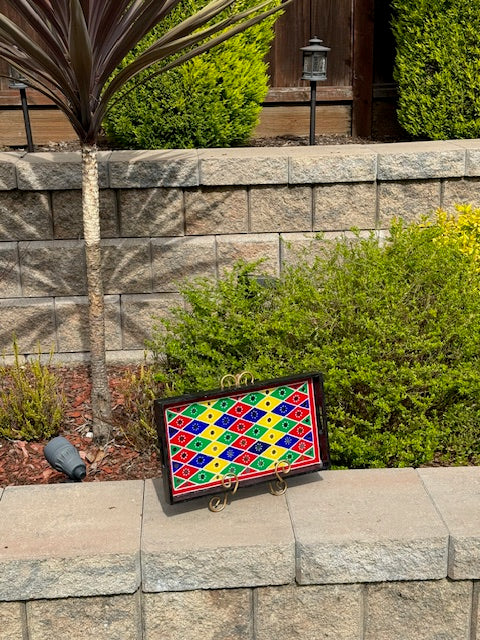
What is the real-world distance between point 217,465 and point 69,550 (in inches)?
27.4

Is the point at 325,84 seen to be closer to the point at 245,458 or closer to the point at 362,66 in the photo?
the point at 362,66

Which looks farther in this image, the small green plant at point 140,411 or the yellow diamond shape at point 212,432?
the small green plant at point 140,411

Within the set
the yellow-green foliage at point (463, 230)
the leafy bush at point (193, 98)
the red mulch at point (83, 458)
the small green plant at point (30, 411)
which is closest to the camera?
the red mulch at point (83, 458)

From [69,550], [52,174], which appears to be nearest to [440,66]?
[52,174]

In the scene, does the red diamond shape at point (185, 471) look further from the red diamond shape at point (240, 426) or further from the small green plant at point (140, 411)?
the small green plant at point (140, 411)

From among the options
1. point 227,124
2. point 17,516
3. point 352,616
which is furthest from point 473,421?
point 227,124

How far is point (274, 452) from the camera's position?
3738 millimetres

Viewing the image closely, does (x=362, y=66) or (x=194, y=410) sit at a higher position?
(x=362, y=66)

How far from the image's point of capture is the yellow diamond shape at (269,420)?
3.72 meters

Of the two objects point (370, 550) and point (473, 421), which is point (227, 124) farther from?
point (370, 550)

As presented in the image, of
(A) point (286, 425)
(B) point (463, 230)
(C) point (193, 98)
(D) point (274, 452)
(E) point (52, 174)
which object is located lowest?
(D) point (274, 452)

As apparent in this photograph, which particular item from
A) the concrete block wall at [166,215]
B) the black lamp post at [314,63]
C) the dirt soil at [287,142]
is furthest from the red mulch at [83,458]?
the black lamp post at [314,63]

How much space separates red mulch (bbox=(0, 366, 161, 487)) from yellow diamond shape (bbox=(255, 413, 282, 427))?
82cm

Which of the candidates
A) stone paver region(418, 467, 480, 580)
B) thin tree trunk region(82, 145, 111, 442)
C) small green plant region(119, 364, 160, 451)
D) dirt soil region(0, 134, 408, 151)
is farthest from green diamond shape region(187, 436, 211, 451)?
dirt soil region(0, 134, 408, 151)
